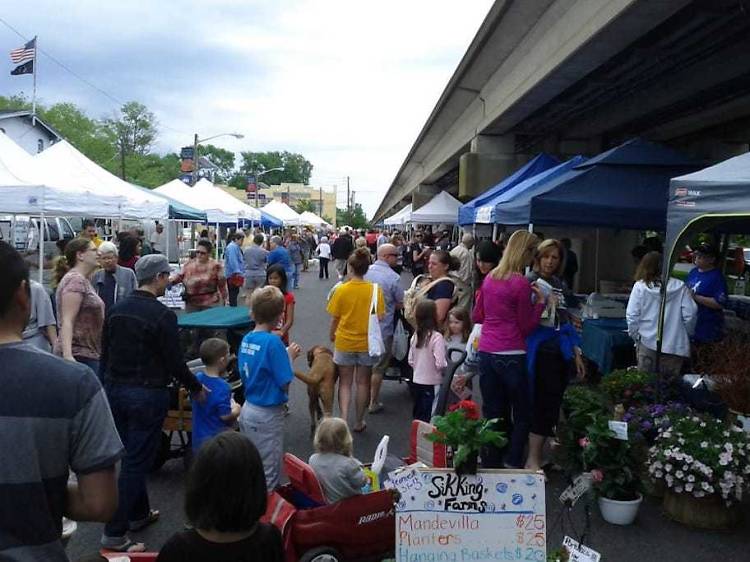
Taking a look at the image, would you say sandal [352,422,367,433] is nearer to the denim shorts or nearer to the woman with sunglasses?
the denim shorts

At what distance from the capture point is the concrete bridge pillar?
677 inches

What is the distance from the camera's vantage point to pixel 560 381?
5.64 meters

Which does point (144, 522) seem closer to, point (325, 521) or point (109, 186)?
point (325, 521)

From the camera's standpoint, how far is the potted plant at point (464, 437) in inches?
135

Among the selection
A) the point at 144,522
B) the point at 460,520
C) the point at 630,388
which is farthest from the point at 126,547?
the point at 630,388

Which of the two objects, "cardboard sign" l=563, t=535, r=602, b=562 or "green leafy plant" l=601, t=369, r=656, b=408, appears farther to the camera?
"green leafy plant" l=601, t=369, r=656, b=408

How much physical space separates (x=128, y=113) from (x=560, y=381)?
278 feet

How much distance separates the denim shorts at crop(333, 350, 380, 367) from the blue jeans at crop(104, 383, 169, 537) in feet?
8.96

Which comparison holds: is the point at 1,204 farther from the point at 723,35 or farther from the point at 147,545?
the point at 723,35

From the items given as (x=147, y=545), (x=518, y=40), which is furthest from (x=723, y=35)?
(x=147, y=545)

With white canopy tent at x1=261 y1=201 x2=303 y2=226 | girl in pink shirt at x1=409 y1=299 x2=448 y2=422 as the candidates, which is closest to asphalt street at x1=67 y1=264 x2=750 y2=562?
girl in pink shirt at x1=409 y1=299 x2=448 y2=422

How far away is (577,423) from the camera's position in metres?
5.29

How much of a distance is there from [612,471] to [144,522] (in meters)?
3.43

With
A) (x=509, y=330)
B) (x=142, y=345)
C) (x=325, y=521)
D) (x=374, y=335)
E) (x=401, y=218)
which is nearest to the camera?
(x=325, y=521)
